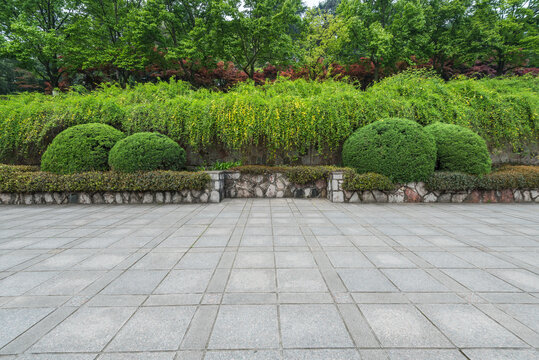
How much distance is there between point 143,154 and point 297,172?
152 inches

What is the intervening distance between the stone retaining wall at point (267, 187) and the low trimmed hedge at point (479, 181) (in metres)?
2.60

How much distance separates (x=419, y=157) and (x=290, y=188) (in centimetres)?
313

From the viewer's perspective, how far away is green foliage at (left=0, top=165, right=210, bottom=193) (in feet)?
17.5

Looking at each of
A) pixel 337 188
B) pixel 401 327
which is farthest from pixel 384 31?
pixel 401 327

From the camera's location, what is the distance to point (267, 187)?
6.23 m

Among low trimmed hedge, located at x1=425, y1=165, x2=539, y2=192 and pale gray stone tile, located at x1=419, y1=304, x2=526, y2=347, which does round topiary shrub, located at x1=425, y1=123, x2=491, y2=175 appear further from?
pale gray stone tile, located at x1=419, y1=304, x2=526, y2=347

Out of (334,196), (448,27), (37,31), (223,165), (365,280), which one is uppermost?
(448,27)

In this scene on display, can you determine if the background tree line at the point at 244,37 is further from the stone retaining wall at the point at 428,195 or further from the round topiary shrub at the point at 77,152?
the round topiary shrub at the point at 77,152

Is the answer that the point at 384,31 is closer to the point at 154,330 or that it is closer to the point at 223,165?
the point at 223,165

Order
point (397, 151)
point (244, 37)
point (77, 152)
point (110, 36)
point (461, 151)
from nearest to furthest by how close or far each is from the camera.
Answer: point (397, 151) → point (461, 151) → point (77, 152) → point (244, 37) → point (110, 36)

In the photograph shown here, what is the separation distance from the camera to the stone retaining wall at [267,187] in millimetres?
6137

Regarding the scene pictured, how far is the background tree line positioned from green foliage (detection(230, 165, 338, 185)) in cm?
696

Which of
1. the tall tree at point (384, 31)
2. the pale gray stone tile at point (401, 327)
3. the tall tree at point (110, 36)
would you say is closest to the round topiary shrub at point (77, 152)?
the pale gray stone tile at point (401, 327)

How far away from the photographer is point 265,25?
1083 centimetres
